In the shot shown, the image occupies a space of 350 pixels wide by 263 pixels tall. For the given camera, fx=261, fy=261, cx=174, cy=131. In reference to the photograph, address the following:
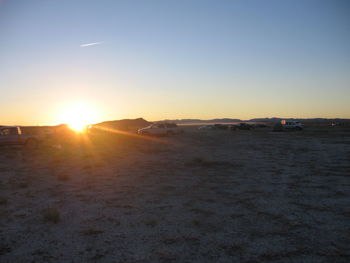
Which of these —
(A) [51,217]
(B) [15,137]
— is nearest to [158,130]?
(B) [15,137]

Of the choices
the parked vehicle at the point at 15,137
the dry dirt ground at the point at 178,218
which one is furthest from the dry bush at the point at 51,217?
the parked vehicle at the point at 15,137

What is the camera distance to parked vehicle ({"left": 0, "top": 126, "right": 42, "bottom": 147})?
890 inches

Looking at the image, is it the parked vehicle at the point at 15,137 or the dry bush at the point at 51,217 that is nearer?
the dry bush at the point at 51,217

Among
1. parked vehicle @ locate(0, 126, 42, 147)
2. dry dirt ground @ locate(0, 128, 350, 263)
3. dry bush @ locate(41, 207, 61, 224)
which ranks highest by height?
parked vehicle @ locate(0, 126, 42, 147)

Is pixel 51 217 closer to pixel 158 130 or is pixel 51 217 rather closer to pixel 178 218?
pixel 178 218

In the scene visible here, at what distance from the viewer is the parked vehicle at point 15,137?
2261cm

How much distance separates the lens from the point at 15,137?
22.9 meters

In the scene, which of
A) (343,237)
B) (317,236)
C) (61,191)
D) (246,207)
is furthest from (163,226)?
(61,191)

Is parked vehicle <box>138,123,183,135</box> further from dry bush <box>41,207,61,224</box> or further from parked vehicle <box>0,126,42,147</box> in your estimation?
dry bush <box>41,207,61,224</box>

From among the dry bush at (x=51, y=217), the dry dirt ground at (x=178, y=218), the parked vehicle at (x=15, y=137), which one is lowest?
the dry dirt ground at (x=178, y=218)

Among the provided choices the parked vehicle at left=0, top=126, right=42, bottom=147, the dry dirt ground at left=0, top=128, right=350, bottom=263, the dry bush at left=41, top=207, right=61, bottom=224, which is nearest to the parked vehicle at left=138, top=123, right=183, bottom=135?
the parked vehicle at left=0, top=126, right=42, bottom=147

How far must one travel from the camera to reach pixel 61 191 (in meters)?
8.70

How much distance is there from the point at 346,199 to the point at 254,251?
4391 millimetres

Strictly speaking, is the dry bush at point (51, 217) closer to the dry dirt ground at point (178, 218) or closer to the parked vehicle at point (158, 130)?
the dry dirt ground at point (178, 218)
